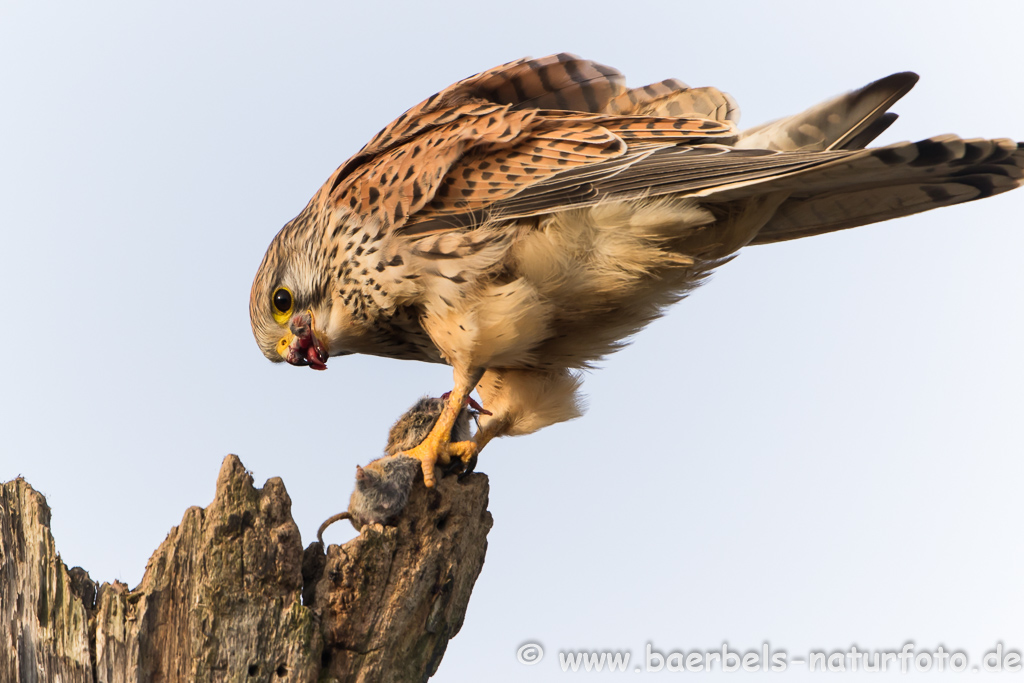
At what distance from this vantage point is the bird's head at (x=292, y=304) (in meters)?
4.16

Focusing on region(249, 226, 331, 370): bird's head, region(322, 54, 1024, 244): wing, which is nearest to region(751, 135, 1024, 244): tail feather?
region(322, 54, 1024, 244): wing

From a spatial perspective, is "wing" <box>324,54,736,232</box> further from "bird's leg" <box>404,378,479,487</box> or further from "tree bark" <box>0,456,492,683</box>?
"tree bark" <box>0,456,492,683</box>

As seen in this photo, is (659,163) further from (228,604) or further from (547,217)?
(228,604)

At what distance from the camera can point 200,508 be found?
3145 millimetres

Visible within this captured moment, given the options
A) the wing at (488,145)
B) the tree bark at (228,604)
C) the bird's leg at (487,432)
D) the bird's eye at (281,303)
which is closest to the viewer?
the tree bark at (228,604)

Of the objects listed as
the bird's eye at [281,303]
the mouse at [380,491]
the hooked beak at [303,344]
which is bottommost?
the mouse at [380,491]

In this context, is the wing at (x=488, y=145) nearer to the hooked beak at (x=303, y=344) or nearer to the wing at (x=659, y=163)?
the wing at (x=659, y=163)

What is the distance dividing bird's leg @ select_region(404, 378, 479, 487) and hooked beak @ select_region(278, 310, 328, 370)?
70 centimetres

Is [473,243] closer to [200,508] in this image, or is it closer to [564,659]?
[200,508]

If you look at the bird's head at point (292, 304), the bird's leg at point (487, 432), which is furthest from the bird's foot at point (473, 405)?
the bird's head at point (292, 304)

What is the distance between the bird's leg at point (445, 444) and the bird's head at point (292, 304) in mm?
702

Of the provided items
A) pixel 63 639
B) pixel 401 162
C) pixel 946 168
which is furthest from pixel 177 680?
pixel 946 168

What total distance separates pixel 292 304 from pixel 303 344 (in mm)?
188

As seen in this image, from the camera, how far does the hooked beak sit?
4234 millimetres
